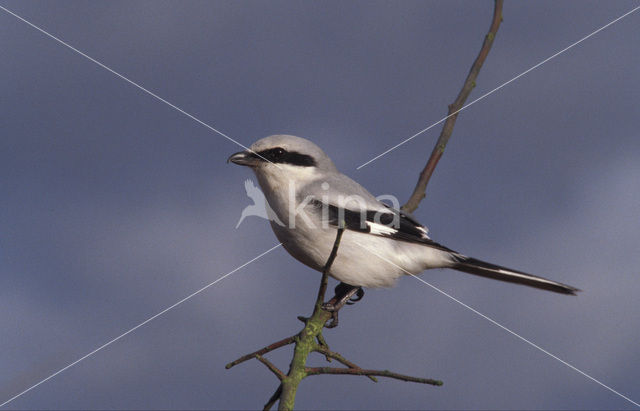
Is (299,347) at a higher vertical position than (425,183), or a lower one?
lower

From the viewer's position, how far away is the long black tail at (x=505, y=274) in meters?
2.96

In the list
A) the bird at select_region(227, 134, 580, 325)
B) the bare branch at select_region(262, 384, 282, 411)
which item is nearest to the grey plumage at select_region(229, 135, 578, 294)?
the bird at select_region(227, 134, 580, 325)

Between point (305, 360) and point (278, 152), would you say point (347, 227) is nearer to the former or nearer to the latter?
point (278, 152)

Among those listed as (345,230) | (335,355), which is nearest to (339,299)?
(345,230)

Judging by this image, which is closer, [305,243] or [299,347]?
[299,347]

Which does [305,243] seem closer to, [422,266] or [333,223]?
[333,223]

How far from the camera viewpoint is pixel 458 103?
3.03 metres

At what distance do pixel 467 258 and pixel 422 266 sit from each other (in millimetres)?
277

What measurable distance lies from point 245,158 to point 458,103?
1.26 meters

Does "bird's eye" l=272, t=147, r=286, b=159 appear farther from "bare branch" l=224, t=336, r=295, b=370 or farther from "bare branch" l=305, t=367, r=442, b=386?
"bare branch" l=305, t=367, r=442, b=386

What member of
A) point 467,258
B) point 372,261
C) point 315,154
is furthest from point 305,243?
point 467,258

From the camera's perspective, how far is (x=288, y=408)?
1631 millimetres

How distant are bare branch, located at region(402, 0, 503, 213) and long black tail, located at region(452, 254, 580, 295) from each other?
502mm
